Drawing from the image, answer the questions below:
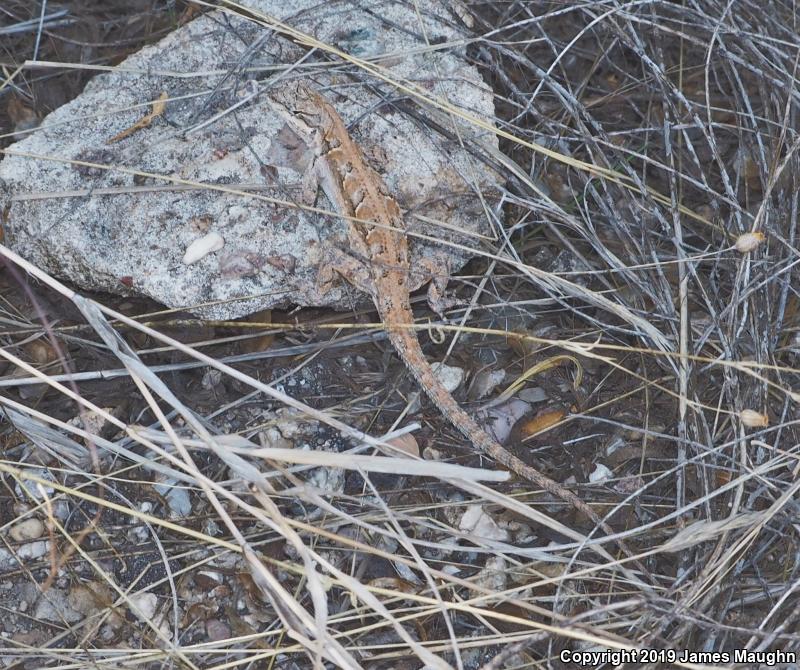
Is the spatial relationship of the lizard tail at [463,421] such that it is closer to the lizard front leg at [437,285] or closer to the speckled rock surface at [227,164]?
the lizard front leg at [437,285]

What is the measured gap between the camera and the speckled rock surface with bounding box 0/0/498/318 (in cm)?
312

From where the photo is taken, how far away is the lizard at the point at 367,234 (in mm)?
2863

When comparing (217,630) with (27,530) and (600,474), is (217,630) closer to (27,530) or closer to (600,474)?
(27,530)

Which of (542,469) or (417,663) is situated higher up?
(542,469)

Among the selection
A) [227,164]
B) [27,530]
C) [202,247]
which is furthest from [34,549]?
[227,164]

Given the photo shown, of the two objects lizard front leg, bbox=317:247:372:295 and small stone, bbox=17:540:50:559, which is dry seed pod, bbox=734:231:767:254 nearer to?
lizard front leg, bbox=317:247:372:295

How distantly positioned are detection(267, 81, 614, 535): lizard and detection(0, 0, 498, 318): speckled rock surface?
9 centimetres

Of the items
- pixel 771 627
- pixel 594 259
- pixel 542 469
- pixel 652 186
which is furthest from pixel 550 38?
pixel 771 627

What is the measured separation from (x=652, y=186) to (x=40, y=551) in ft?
8.61

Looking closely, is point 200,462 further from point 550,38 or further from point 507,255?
point 550,38

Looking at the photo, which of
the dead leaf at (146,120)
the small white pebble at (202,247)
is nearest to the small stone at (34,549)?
the small white pebble at (202,247)

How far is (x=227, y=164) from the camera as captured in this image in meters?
3.22

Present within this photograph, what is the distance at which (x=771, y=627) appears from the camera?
2496 millimetres

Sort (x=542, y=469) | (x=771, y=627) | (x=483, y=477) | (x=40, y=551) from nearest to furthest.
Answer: (x=483, y=477), (x=771, y=627), (x=40, y=551), (x=542, y=469)
